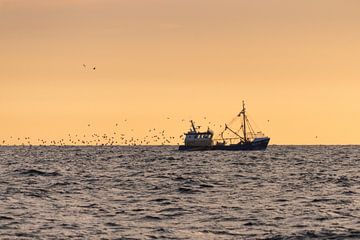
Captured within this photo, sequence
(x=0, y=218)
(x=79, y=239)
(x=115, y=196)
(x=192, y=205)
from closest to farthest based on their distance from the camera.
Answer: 1. (x=79, y=239)
2. (x=0, y=218)
3. (x=192, y=205)
4. (x=115, y=196)

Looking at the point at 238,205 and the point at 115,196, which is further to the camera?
the point at 115,196

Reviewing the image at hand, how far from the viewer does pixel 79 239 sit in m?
35.2

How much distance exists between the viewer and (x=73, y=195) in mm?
58969

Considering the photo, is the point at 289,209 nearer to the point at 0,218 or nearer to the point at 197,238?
the point at 197,238

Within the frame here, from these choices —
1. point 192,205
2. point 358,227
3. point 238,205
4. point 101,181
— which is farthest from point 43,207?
point 101,181

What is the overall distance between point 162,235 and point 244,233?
4165 millimetres

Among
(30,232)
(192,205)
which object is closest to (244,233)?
(30,232)

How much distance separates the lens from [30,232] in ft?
122

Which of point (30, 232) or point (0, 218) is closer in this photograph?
point (30, 232)

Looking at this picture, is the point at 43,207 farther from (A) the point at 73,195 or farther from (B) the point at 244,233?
(B) the point at 244,233

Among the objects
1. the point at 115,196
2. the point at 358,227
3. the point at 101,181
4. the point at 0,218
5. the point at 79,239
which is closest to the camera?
the point at 79,239

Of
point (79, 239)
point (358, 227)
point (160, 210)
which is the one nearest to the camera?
point (79, 239)

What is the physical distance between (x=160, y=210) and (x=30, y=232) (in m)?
12.0

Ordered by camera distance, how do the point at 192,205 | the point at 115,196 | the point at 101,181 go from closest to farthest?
the point at 192,205, the point at 115,196, the point at 101,181
